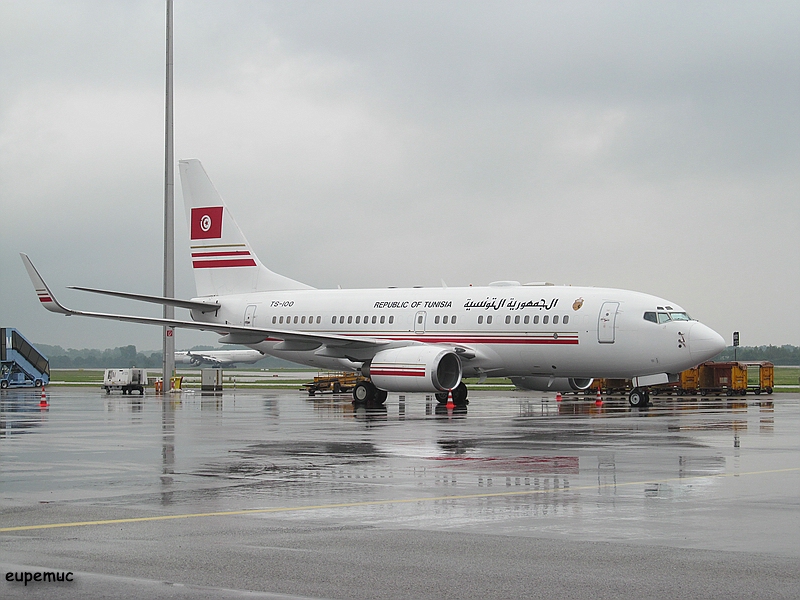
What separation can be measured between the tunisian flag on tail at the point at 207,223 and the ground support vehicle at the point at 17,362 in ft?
70.2

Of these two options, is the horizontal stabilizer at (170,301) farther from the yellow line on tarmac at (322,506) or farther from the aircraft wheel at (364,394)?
the yellow line on tarmac at (322,506)

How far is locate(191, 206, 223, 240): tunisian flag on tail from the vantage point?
4462 centimetres

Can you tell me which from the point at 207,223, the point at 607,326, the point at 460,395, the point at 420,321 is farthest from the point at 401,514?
the point at 207,223

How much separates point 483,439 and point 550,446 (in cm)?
195

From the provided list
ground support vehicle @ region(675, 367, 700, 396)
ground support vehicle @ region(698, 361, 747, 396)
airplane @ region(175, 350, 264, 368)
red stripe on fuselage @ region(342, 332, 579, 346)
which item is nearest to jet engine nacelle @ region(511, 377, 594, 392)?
red stripe on fuselage @ region(342, 332, 579, 346)

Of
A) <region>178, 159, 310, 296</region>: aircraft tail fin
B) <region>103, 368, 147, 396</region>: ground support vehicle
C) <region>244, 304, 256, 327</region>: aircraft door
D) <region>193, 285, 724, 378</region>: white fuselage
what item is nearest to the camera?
<region>193, 285, 724, 378</region>: white fuselage

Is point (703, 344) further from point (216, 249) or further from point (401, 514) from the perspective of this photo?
point (401, 514)

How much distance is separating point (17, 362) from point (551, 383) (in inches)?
1437

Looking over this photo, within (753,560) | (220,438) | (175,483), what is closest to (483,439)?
(220,438)

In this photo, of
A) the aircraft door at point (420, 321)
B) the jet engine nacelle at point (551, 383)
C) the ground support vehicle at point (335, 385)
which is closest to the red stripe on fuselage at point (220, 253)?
the ground support vehicle at point (335, 385)

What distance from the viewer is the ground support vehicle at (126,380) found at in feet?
167

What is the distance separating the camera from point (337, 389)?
51.2 metres

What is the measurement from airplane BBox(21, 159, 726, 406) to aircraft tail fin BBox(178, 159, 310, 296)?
1.66 ft

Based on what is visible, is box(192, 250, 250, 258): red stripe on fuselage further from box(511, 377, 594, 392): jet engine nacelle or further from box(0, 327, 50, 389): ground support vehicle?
box(0, 327, 50, 389): ground support vehicle
